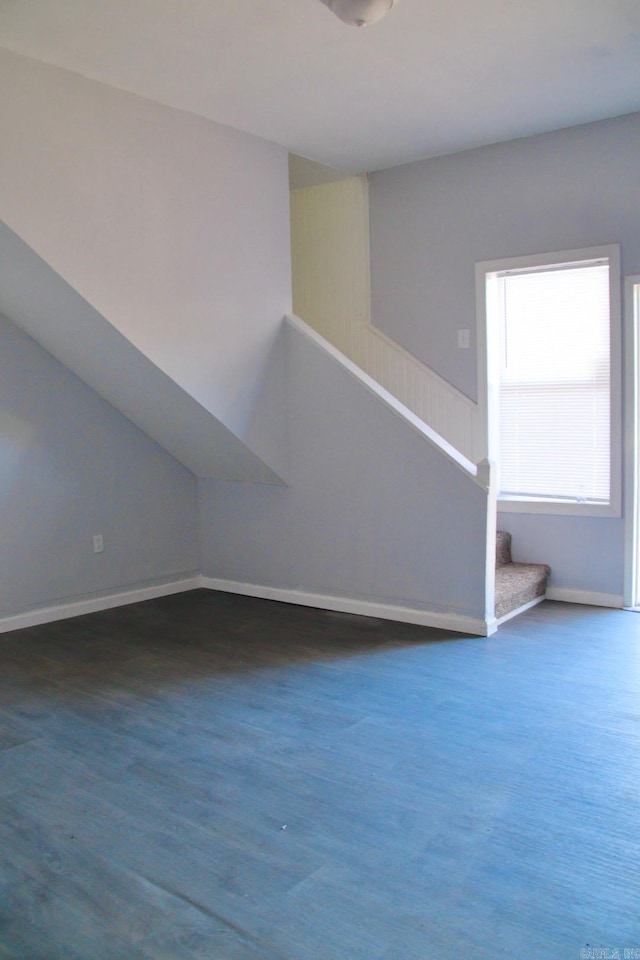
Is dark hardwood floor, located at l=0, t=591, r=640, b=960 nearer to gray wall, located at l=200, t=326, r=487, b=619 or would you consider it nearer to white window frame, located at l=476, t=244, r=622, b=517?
gray wall, located at l=200, t=326, r=487, b=619

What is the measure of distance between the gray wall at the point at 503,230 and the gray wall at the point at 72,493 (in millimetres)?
1933

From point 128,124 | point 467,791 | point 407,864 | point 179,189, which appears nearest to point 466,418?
point 179,189

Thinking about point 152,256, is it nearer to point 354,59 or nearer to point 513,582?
point 354,59

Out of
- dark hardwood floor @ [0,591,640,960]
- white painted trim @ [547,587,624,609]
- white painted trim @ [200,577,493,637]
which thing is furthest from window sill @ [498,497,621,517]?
white painted trim @ [200,577,493,637]

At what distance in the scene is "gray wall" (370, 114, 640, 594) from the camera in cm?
439

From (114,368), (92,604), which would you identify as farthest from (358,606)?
(114,368)

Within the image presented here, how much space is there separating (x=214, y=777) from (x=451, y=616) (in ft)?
6.34

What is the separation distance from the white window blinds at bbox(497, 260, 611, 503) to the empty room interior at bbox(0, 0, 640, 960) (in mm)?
19

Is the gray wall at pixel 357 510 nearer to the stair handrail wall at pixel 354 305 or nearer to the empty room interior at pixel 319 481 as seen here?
the empty room interior at pixel 319 481

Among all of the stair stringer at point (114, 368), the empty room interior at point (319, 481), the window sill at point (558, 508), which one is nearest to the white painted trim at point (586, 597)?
the empty room interior at point (319, 481)

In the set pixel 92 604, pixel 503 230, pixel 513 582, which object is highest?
pixel 503 230

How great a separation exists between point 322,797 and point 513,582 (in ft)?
7.54

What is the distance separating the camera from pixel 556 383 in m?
4.77

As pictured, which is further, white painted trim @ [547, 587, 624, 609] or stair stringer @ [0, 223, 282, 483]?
white painted trim @ [547, 587, 624, 609]
